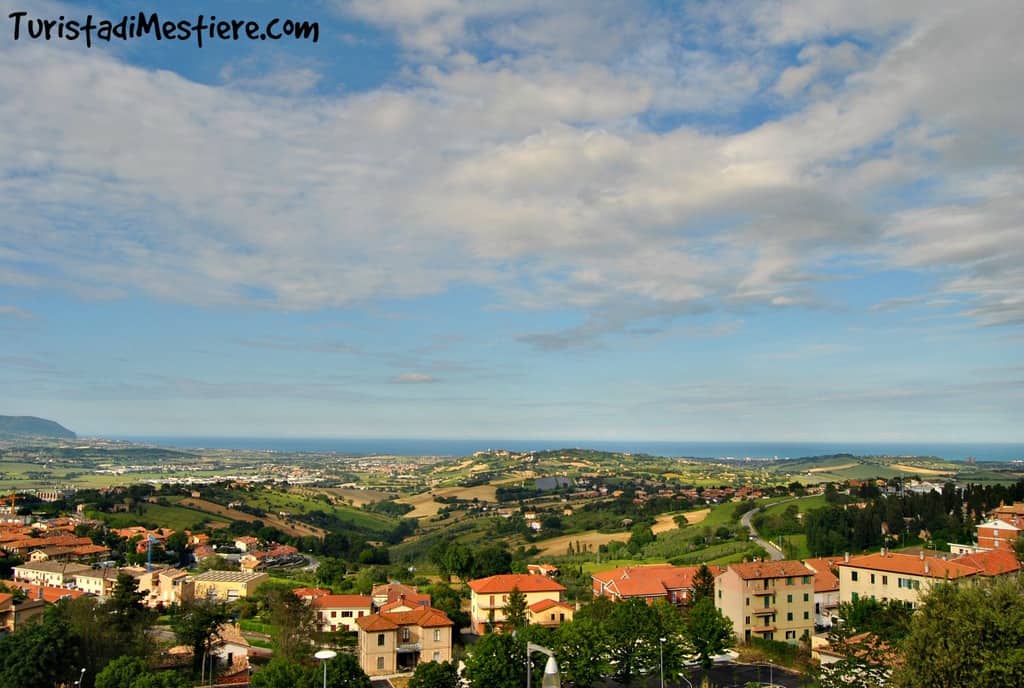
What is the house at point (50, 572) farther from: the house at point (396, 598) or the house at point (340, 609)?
the house at point (396, 598)

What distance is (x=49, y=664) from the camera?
31.3m

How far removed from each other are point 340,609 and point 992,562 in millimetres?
40438

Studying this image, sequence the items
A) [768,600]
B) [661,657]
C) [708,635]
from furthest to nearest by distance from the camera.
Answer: [768,600]
[708,635]
[661,657]

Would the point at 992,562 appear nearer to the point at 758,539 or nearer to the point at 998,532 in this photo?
the point at 998,532

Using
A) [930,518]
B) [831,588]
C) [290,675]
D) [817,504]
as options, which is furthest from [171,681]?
[817,504]

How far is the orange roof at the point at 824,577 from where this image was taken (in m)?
48.8

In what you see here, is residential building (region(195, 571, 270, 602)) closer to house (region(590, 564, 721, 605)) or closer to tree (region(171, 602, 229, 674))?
Answer: tree (region(171, 602, 229, 674))

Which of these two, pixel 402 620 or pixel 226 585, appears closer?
pixel 402 620

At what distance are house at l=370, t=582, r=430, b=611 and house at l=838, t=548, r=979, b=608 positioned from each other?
1066 inches

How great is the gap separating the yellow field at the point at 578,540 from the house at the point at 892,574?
40100mm

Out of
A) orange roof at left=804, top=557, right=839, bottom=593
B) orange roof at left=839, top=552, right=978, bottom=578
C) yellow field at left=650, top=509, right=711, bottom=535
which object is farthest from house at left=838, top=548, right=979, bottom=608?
yellow field at left=650, top=509, right=711, bottom=535

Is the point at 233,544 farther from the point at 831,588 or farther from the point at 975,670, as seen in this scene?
the point at 975,670

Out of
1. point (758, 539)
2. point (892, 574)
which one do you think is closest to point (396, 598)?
point (892, 574)

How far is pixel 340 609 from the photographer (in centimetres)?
4597
